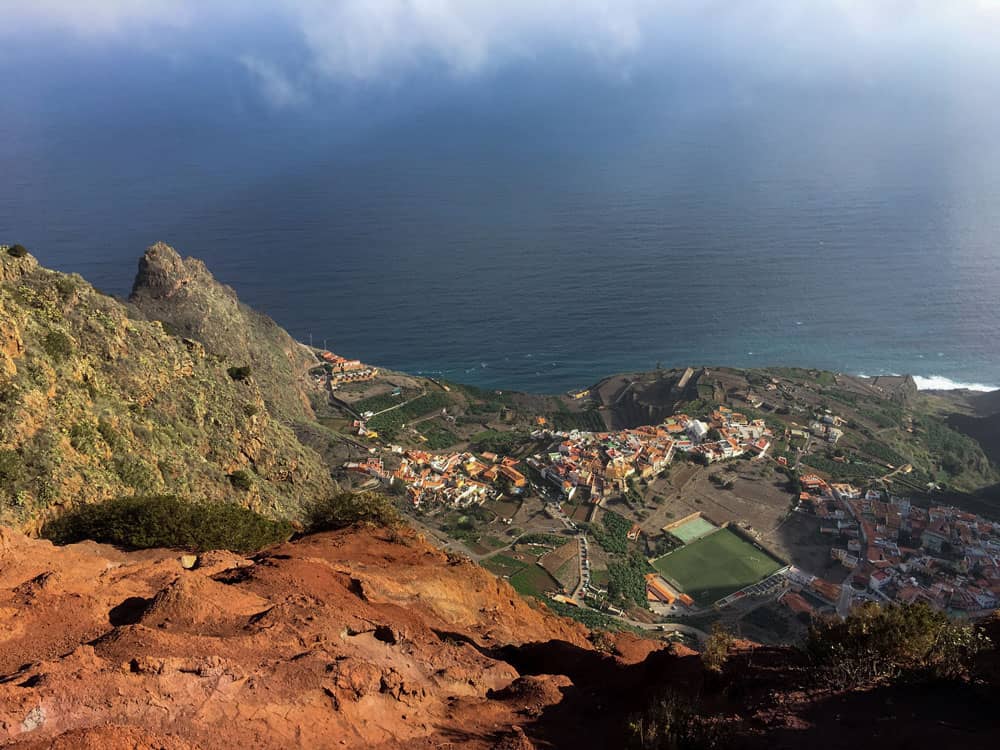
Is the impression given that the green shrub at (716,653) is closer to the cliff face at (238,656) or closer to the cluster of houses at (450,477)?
the cliff face at (238,656)

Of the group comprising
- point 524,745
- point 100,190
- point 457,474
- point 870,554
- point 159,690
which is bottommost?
point 870,554

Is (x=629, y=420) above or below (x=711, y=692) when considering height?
below

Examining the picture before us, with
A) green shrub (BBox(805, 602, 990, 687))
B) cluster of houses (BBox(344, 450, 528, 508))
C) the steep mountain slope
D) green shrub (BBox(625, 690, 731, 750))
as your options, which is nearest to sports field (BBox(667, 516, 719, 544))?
cluster of houses (BBox(344, 450, 528, 508))

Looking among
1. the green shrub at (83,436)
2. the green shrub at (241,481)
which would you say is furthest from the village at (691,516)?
the green shrub at (83,436)

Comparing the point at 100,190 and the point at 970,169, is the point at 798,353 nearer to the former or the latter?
the point at 970,169

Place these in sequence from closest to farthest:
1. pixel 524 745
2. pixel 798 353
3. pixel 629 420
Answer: pixel 524 745 → pixel 629 420 → pixel 798 353

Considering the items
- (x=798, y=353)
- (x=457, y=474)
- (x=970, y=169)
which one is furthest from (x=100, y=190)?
(x=970, y=169)

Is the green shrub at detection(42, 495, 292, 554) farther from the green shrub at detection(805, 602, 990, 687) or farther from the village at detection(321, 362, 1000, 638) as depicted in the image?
the village at detection(321, 362, 1000, 638)
